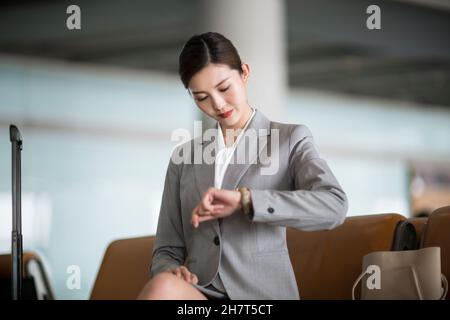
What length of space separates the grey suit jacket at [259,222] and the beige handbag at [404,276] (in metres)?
0.44

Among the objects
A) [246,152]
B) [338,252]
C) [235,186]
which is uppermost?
[246,152]

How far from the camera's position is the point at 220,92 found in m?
2.48

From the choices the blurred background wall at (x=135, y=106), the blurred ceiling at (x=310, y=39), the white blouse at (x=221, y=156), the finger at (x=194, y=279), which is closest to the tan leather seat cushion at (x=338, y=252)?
the white blouse at (x=221, y=156)

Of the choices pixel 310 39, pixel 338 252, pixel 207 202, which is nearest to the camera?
pixel 207 202

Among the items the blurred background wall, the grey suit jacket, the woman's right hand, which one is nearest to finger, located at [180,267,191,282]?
the woman's right hand

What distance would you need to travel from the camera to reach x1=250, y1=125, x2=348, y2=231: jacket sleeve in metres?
2.19

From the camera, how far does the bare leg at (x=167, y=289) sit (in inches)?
84.9

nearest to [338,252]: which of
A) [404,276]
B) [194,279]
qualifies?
[404,276]

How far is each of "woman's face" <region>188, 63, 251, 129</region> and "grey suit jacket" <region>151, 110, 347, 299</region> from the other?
0.09 metres

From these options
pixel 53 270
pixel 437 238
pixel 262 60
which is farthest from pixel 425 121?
pixel 437 238

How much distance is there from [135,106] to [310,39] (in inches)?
108

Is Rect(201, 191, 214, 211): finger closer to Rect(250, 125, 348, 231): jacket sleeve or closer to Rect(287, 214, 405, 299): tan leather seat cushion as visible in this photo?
Rect(250, 125, 348, 231): jacket sleeve

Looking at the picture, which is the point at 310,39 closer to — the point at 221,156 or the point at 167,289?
the point at 221,156

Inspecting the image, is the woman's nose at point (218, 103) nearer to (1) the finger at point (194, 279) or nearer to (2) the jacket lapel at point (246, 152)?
(2) the jacket lapel at point (246, 152)
